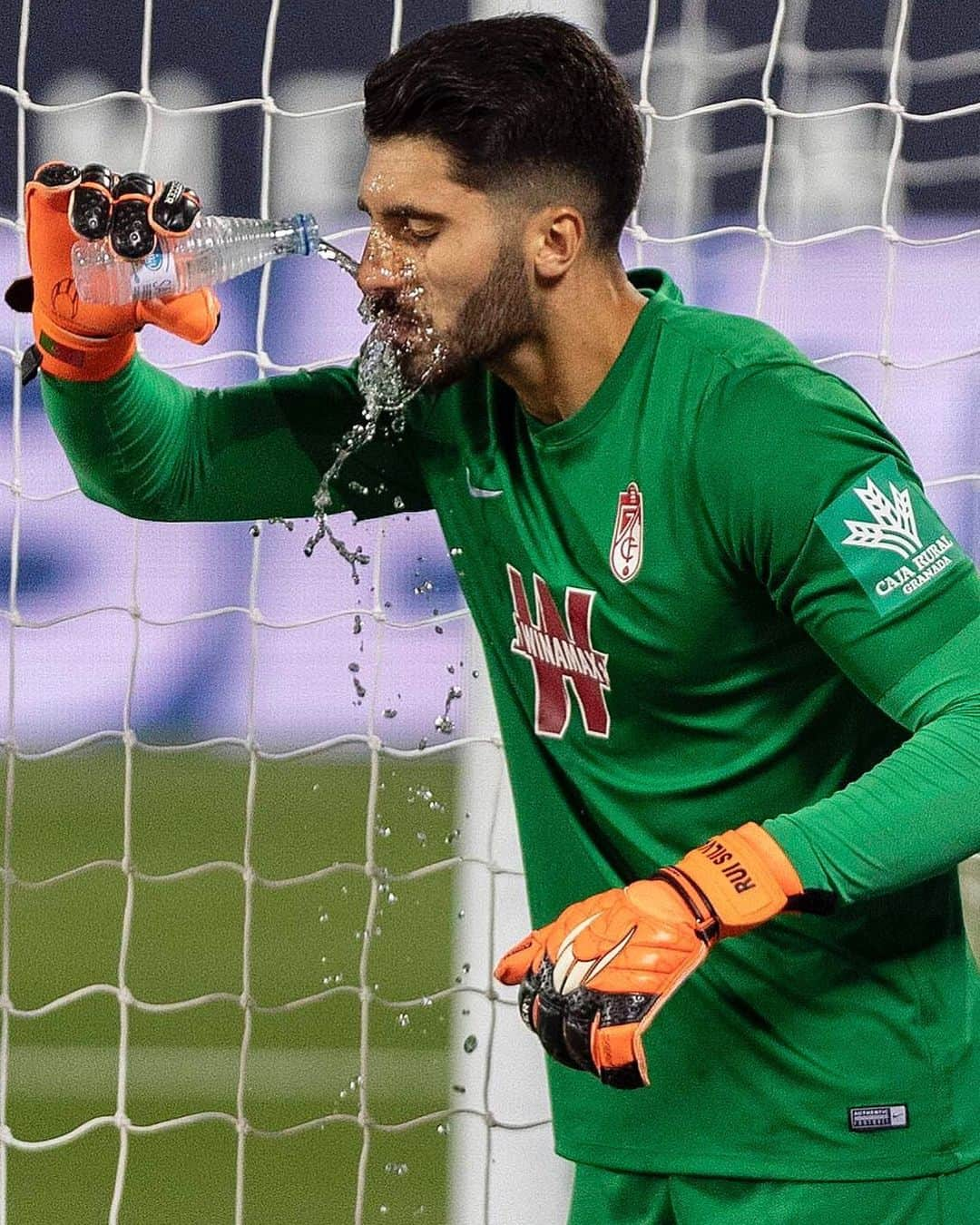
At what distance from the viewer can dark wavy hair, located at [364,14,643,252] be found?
5.29 ft

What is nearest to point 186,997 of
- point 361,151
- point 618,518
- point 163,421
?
point 361,151

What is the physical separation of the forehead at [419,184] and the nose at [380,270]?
0.03 metres

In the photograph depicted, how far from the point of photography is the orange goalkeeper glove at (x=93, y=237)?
1754 millimetres

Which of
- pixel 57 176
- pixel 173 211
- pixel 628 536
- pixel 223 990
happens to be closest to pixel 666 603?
pixel 628 536

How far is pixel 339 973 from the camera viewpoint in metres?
4.33

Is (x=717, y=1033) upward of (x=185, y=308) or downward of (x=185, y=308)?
downward

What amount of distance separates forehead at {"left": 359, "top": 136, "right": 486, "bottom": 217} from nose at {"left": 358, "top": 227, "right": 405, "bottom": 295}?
0.11ft

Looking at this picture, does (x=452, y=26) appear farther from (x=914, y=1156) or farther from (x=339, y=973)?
(x=339, y=973)

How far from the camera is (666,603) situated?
1568 millimetres

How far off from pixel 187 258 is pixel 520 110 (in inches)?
15.1

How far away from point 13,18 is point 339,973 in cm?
281

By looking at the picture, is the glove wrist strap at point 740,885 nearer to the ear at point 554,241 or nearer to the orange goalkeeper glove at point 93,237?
the ear at point 554,241

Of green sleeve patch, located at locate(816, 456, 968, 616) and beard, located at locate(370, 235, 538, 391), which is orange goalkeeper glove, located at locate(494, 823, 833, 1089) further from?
beard, located at locate(370, 235, 538, 391)

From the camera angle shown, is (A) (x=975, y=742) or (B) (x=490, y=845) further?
(B) (x=490, y=845)
